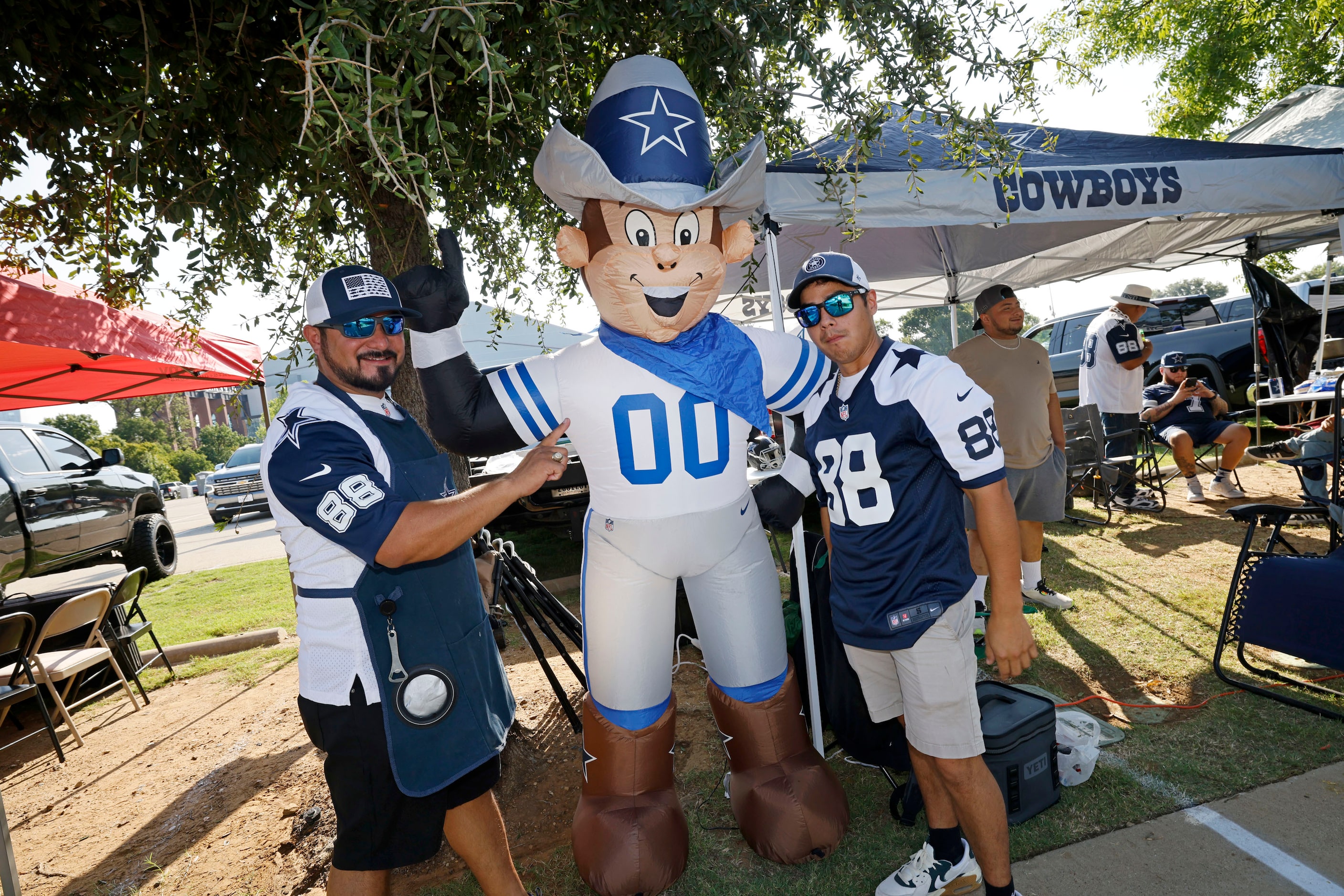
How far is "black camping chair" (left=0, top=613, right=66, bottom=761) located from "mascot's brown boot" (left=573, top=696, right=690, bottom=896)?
11.7ft

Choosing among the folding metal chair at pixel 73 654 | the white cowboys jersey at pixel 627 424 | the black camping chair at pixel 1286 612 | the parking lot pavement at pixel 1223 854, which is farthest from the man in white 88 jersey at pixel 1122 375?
the folding metal chair at pixel 73 654

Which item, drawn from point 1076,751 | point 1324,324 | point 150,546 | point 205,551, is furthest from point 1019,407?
point 205,551

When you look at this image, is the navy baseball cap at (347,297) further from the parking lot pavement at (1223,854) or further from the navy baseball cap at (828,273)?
the parking lot pavement at (1223,854)

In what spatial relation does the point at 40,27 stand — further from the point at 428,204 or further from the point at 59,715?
the point at 59,715

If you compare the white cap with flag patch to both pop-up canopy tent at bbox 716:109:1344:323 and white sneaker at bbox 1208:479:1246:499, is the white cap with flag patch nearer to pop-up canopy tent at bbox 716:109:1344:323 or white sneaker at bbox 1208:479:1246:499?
pop-up canopy tent at bbox 716:109:1344:323

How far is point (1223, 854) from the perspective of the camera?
2.33 metres

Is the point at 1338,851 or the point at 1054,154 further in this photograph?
the point at 1054,154

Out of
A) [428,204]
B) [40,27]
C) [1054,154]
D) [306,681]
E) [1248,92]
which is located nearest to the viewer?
[306,681]

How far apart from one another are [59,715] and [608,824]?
4.61 metres

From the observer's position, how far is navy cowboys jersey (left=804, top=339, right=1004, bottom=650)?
6.84 feet

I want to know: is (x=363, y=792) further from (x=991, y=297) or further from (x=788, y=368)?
(x=991, y=297)

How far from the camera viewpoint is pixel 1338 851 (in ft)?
7.47

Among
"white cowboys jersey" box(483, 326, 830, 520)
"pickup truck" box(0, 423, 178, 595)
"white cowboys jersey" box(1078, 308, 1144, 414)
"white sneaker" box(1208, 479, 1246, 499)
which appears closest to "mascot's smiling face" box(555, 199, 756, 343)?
Answer: "white cowboys jersey" box(483, 326, 830, 520)

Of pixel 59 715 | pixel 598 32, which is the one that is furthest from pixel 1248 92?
pixel 59 715
